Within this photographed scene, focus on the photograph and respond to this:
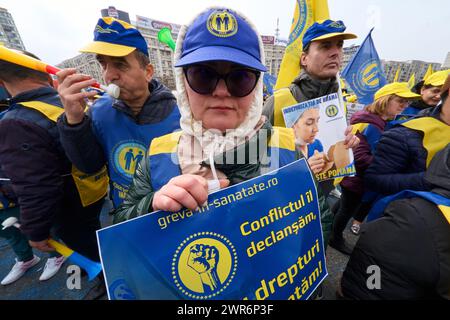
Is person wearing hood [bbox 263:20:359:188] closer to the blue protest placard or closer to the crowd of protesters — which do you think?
the crowd of protesters

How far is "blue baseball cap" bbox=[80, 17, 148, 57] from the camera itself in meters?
1.56

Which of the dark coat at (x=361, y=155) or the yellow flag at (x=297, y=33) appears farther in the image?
the yellow flag at (x=297, y=33)

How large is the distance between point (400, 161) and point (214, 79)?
1834 millimetres

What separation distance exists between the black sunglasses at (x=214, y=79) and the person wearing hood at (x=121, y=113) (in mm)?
924

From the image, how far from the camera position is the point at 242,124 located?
993 mm

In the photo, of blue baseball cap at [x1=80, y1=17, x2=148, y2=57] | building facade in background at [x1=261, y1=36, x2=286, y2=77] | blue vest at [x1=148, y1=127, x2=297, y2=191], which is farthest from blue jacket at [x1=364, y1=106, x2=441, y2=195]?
building facade in background at [x1=261, y1=36, x2=286, y2=77]

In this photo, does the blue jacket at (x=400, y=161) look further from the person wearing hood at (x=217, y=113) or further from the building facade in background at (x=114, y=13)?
the building facade in background at (x=114, y=13)

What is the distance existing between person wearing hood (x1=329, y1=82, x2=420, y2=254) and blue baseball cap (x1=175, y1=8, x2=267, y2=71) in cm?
223

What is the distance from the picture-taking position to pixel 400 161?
1.75 m

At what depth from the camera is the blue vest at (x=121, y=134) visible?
1.69m

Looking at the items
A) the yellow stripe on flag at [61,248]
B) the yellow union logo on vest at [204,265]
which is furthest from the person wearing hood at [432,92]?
the yellow stripe on flag at [61,248]

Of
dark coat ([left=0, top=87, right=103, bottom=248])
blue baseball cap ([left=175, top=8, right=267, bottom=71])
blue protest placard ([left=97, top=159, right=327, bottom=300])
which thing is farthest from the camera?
dark coat ([left=0, top=87, right=103, bottom=248])

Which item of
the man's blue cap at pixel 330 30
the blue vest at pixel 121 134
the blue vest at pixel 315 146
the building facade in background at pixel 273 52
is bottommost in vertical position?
the blue vest at pixel 315 146
